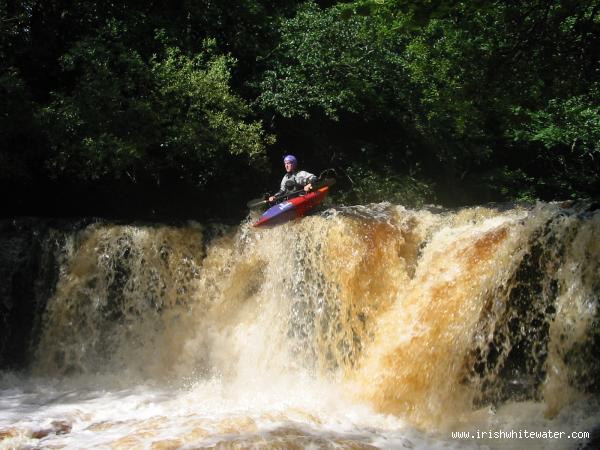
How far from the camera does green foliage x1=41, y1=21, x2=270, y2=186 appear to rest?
29.6 ft

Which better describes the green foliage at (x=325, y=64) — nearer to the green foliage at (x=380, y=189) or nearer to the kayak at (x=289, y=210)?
the green foliage at (x=380, y=189)

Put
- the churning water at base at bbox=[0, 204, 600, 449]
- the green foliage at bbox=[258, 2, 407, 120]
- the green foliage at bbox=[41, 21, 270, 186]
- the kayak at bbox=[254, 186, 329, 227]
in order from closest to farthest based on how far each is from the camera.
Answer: the churning water at base at bbox=[0, 204, 600, 449], the kayak at bbox=[254, 186, 329, 227], the green foliage at bbox=[41, 21, 270, 186], the green foliage at bbox=[258, 2, 407, 120]

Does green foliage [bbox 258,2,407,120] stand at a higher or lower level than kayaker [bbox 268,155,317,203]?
higher

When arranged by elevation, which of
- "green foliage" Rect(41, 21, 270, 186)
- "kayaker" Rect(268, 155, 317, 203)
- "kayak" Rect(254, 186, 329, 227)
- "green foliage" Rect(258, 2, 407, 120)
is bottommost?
"kayak" Rect(254, 186, 329, 227)

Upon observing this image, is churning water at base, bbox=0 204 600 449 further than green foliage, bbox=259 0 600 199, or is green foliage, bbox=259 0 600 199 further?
green foliage, bbox=259 0 600 199

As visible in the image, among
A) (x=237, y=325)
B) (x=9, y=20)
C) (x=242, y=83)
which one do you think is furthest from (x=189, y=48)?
(x=237, y=325)

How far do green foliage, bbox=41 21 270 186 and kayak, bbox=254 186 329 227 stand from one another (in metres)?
1.98

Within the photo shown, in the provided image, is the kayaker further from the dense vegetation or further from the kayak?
the dense vegetation

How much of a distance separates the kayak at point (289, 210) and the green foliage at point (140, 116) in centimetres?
198

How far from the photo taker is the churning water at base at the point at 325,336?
5328 mm

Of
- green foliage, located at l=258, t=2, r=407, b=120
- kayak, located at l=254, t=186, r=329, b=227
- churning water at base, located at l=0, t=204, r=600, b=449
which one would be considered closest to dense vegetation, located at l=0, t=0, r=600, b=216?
green foliage, located at l=258, t=2, r=407, b=120

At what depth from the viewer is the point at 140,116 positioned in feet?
30.6

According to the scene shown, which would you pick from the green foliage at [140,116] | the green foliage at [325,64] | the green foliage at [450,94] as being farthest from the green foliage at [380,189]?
the green foliage at [140,116]

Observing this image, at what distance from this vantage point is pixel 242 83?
464 inches
